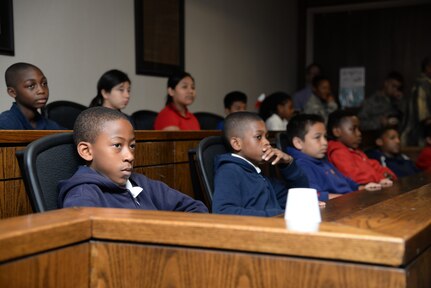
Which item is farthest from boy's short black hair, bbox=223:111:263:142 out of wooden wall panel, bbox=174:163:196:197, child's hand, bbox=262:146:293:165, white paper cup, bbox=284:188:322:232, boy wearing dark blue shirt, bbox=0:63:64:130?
white paper cup, bbox=284:188:322:232

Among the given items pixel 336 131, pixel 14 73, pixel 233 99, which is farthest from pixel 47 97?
pixel 233 99

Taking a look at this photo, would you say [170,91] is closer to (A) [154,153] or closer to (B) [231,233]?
(A) [154,153]

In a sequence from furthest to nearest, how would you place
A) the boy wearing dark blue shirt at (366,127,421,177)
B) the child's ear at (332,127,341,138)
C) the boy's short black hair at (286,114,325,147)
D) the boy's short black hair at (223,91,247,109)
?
the boy's short black hair at (223,91,247,109)
the boy wearing dark blue shirt at (366,127,421,177)
the child's ear at (332,127,341,138)
the boy's short black hair at (286,114,325,147)

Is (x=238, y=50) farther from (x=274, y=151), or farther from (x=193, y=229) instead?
(x=193, y=229)

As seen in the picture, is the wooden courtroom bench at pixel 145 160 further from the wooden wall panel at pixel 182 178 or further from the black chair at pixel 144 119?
the black chair at pixel 144 119

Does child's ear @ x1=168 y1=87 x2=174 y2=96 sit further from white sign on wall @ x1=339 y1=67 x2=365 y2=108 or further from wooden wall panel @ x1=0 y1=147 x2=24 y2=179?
white sign on wall @ x1=339 y1=67 x2=365 y2=108

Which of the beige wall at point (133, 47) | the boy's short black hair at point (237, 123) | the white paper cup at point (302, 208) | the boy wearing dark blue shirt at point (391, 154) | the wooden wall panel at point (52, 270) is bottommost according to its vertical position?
the boy wearing dark blue shirt at point (391, 154)

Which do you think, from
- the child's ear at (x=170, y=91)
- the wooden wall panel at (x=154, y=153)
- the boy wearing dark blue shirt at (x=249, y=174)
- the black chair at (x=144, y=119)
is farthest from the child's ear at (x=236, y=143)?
the child's ear at (x=170, y=91)

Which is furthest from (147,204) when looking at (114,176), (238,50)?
(238,50)

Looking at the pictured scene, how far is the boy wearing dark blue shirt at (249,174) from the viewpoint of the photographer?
2.00 meters

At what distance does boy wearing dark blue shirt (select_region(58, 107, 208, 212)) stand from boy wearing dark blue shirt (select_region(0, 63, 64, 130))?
4.19 feet

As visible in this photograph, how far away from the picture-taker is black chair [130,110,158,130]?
13.0 ft

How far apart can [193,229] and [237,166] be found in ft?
3.85

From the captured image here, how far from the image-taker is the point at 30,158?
4.84ft
